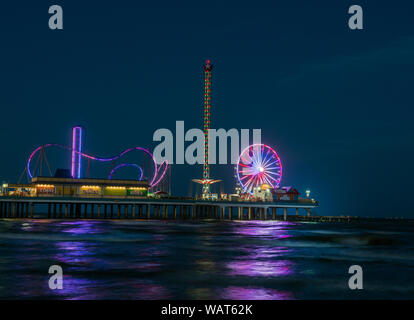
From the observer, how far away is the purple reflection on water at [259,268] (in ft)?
84.1

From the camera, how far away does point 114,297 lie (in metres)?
18.5

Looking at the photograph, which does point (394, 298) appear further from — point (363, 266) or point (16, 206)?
point (16, 206)

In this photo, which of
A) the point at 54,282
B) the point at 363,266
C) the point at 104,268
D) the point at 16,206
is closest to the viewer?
the point at 54,282

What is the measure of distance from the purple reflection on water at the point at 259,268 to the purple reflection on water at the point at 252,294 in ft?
14.3

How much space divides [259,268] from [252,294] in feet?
27.4

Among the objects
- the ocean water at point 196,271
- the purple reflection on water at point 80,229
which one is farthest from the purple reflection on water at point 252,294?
the purple reflection on water at point 80,229

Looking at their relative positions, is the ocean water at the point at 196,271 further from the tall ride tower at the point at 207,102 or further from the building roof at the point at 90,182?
the tall ride tower at the point at 207,102

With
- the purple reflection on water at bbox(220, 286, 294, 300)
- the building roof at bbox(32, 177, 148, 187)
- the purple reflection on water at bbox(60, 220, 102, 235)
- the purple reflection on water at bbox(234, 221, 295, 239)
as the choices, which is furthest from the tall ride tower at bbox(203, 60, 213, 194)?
the purple reflection on water at bbox(220, 286, 294, 300)

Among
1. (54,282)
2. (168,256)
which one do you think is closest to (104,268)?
(54,282)

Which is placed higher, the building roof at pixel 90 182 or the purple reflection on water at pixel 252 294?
the building roof at pixel 90 182

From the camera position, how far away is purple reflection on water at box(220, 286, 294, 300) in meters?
19.0

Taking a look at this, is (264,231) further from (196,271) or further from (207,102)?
(207,102)

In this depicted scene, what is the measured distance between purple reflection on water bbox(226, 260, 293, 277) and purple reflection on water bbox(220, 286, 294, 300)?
434cm
